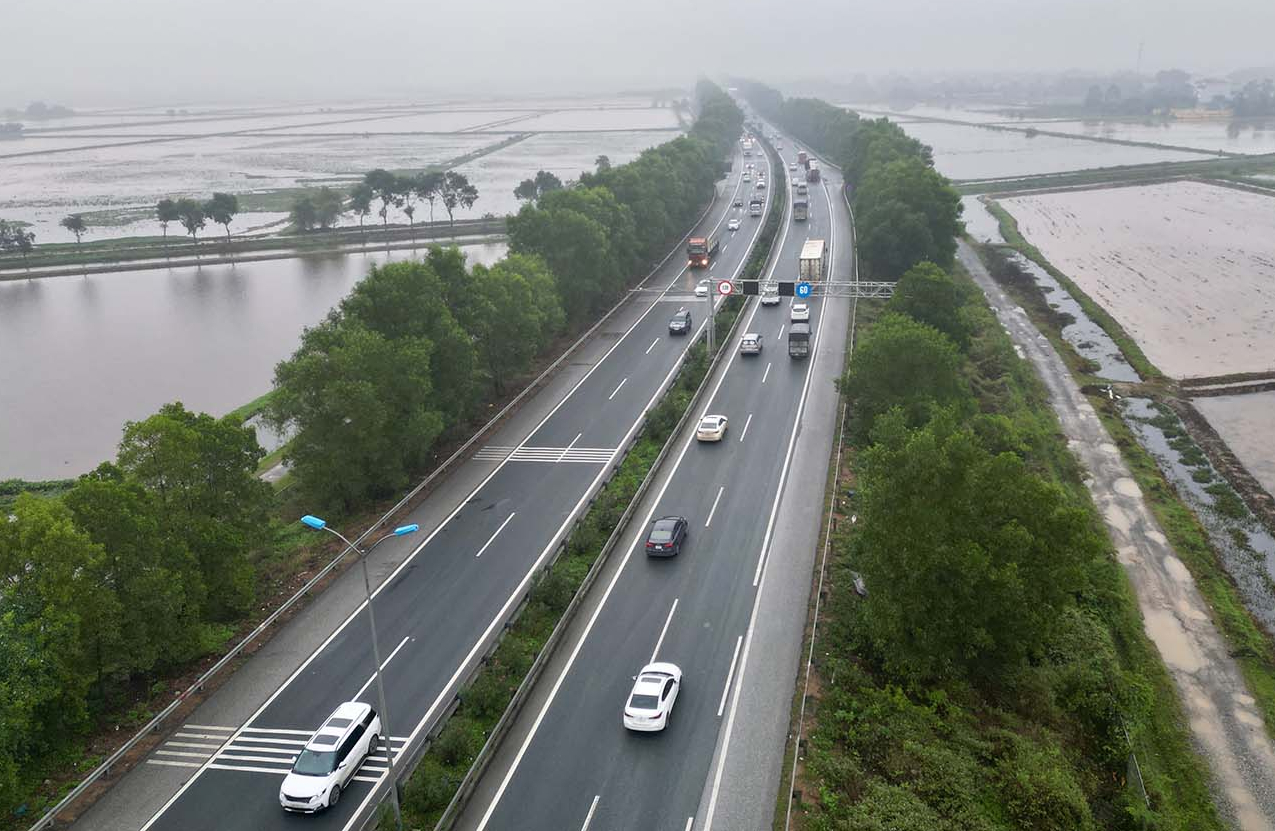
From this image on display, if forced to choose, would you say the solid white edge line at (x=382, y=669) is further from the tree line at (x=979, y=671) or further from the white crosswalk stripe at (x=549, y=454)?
the white crosswalk stripe at (x=549, y=454)

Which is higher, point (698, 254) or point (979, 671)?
point (698, 254)

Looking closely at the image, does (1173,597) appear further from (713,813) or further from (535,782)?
(535,782)

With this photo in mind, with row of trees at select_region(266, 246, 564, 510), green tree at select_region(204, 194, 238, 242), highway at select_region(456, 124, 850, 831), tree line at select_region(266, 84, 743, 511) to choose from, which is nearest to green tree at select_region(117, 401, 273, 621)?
row of trees at select_region(266, 246, 564, 510)

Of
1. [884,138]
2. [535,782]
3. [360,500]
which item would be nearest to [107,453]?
[360,500]

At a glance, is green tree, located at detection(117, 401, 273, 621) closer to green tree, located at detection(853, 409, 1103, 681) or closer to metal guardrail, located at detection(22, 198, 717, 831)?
metal guardrail, located at detection(22, 198, 717, 831)

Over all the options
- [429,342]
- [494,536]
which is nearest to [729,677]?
[494,536]

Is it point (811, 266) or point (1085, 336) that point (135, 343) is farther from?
point (1085, 336)

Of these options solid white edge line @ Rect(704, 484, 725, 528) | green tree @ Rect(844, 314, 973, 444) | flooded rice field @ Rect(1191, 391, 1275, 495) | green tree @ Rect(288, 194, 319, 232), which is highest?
green tree @ Rect(288, 194, 319, 232)
